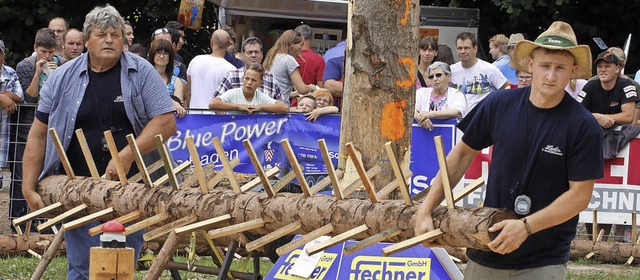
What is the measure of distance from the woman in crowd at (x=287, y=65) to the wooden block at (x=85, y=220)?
17.9ft

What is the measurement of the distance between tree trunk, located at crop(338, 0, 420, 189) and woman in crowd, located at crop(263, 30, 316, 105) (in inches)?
177

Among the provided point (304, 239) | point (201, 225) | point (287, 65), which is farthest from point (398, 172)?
point (287, 65)

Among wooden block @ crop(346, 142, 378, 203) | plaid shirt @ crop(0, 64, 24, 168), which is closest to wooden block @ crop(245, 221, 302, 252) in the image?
wooden block @ crop(346, 142, 378, 203)

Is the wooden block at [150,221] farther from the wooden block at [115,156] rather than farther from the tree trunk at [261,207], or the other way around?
the wooden block at [115,156]

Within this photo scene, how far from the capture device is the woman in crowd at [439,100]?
1033 centimetres

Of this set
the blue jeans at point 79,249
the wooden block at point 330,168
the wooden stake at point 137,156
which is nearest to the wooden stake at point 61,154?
the blue jeans at point 79,249

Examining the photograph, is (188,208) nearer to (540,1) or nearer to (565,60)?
(565,60)

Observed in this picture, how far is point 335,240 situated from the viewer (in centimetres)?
499

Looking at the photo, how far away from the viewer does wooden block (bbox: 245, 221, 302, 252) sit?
5355 millimetres

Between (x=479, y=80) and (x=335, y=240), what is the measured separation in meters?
6.55

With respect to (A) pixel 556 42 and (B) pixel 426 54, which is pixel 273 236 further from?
(B) pixel 426 54

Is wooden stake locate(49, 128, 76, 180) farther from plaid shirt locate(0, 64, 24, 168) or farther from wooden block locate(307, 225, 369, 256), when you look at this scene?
plaid shirt locate(0, 64, 24, 168)

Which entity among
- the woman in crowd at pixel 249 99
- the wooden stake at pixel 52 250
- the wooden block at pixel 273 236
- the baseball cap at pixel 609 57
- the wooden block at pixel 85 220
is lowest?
the wooden stake at pixel 52 250

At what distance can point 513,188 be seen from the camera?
4863 millimetres
